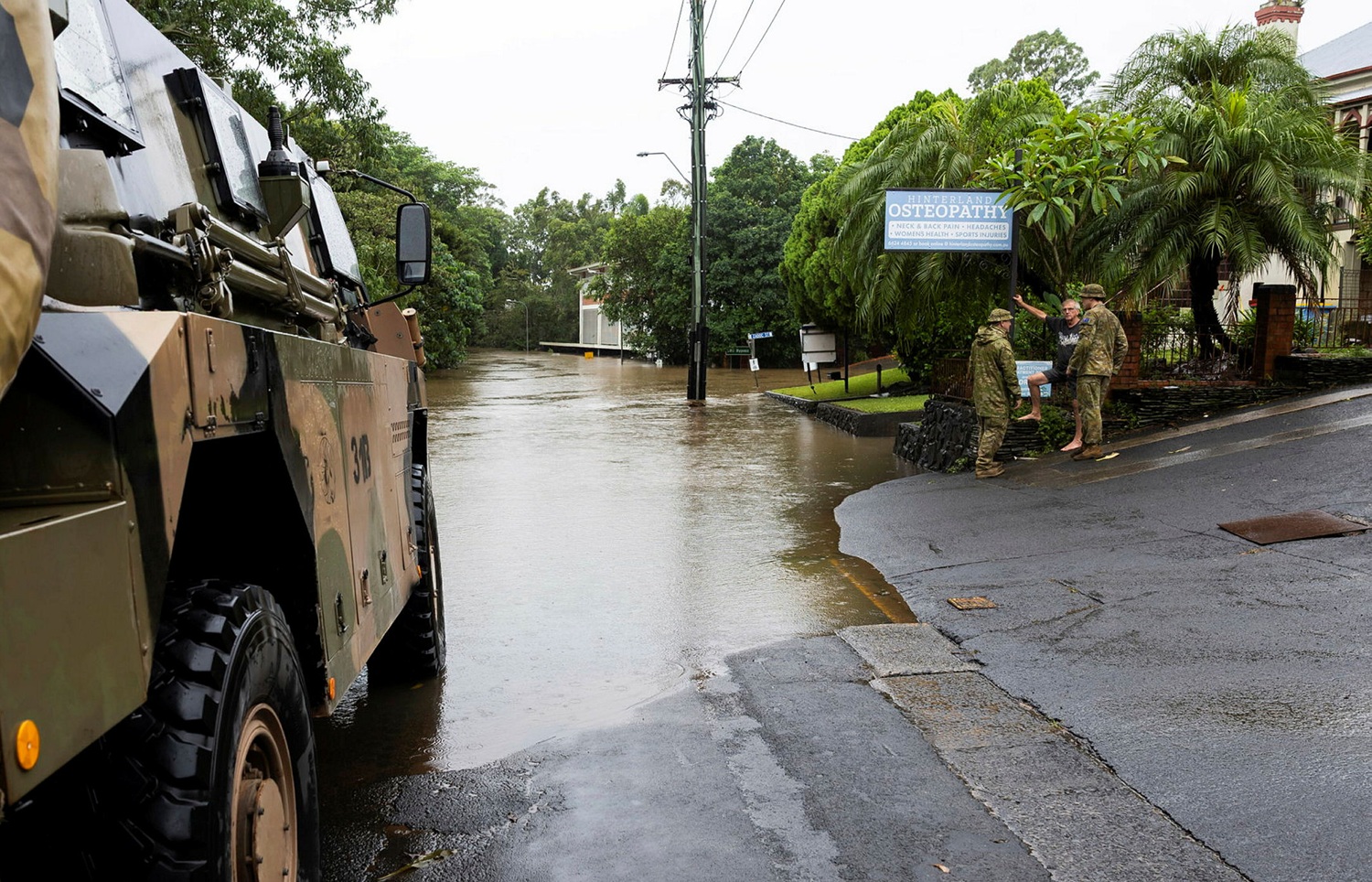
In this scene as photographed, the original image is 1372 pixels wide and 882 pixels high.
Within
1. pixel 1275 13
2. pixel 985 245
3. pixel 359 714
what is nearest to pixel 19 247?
pixel 359 714

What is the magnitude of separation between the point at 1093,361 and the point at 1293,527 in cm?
422

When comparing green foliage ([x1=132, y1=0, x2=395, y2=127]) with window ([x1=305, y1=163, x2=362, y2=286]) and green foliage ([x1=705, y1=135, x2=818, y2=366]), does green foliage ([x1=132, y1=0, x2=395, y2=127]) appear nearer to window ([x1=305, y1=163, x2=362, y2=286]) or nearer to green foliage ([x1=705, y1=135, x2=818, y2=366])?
window ([x1=305, y1=163, x2=362, y2=286])

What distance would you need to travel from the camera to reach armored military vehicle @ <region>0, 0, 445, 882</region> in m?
1.73

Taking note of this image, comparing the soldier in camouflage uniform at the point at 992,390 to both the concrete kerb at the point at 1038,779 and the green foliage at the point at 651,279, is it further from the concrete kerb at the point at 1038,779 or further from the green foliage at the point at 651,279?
the green foliage at the point at 651,279

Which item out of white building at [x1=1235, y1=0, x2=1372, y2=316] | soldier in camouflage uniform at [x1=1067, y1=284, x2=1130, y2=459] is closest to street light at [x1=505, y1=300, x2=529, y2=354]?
white building at [x1=1235, y1=0, x2=1372, y2=316]

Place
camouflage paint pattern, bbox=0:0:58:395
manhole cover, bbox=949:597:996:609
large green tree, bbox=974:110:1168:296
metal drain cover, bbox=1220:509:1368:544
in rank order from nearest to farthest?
camouflage paint pattern, bbox=0:0:58:395 < manhole cover, bbox=949:597:996:609 < metal drain cover, bbox=1220:509:1368:544 < large green tree, bbox=974:110:1168:296

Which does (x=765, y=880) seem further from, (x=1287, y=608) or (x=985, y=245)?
(x=985, y=245)

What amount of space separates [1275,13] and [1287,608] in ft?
101

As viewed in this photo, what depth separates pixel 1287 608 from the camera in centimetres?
637

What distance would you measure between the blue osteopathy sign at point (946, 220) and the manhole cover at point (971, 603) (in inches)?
313

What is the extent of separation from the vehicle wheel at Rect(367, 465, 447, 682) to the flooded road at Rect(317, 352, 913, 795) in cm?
12

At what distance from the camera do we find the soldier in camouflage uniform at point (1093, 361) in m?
12.2

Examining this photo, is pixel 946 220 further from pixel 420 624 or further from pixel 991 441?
pixel 420 624

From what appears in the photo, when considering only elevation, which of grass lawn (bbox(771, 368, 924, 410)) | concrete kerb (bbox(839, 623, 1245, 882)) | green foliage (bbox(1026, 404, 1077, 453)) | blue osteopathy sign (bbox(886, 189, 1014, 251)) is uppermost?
blue osteopathy sign (bbox(886, 189, 1014, 251))
